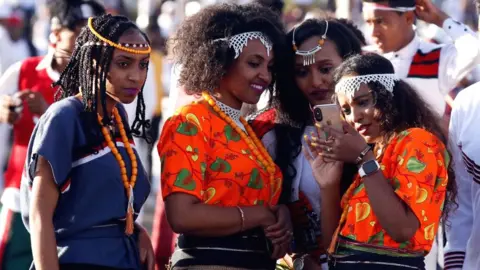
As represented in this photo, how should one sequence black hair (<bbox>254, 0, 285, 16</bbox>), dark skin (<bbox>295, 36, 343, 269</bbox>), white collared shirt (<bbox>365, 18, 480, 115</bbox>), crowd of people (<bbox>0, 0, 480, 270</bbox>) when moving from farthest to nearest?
1. white collared shirt (<bbox>365, 18, 480, 115</bbox>)
2. black hair (<bbox>254, 0, 285, 16</bbox>)
3. dark skin (<bbox>295, 36, 343, 269</bbox>)
4. crowd of people (<bbox>0, 0, 480, 270</bbox>)

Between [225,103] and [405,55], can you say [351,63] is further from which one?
[405,55]

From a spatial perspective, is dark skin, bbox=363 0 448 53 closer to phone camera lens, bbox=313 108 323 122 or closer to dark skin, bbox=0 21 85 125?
dark skin, bbox=0 21 85 125

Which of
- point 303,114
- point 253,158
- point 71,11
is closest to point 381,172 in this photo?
point 253,158

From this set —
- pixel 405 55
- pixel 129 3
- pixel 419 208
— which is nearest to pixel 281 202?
pixel 419 208

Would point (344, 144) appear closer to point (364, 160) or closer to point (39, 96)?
point (364, 160)

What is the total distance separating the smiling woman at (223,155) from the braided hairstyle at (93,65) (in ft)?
1.06

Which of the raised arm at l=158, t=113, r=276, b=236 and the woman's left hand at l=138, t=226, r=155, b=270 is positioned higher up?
the raised arm at l=158, t=113, r=276, b=236

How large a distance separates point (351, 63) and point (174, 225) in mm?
1049

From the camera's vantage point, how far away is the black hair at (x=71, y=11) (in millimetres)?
6445

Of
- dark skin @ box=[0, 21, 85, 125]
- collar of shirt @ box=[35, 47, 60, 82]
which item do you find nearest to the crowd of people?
dark skin @ box=[0, 21, 85, 125]

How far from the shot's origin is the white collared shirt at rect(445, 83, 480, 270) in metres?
5.02

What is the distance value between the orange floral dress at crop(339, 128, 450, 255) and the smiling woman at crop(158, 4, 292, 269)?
1.35ft

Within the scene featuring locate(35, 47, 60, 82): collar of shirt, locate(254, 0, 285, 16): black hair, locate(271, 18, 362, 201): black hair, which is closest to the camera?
locate(271, 18, 362, 201): black hair

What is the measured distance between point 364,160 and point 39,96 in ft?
7.69
